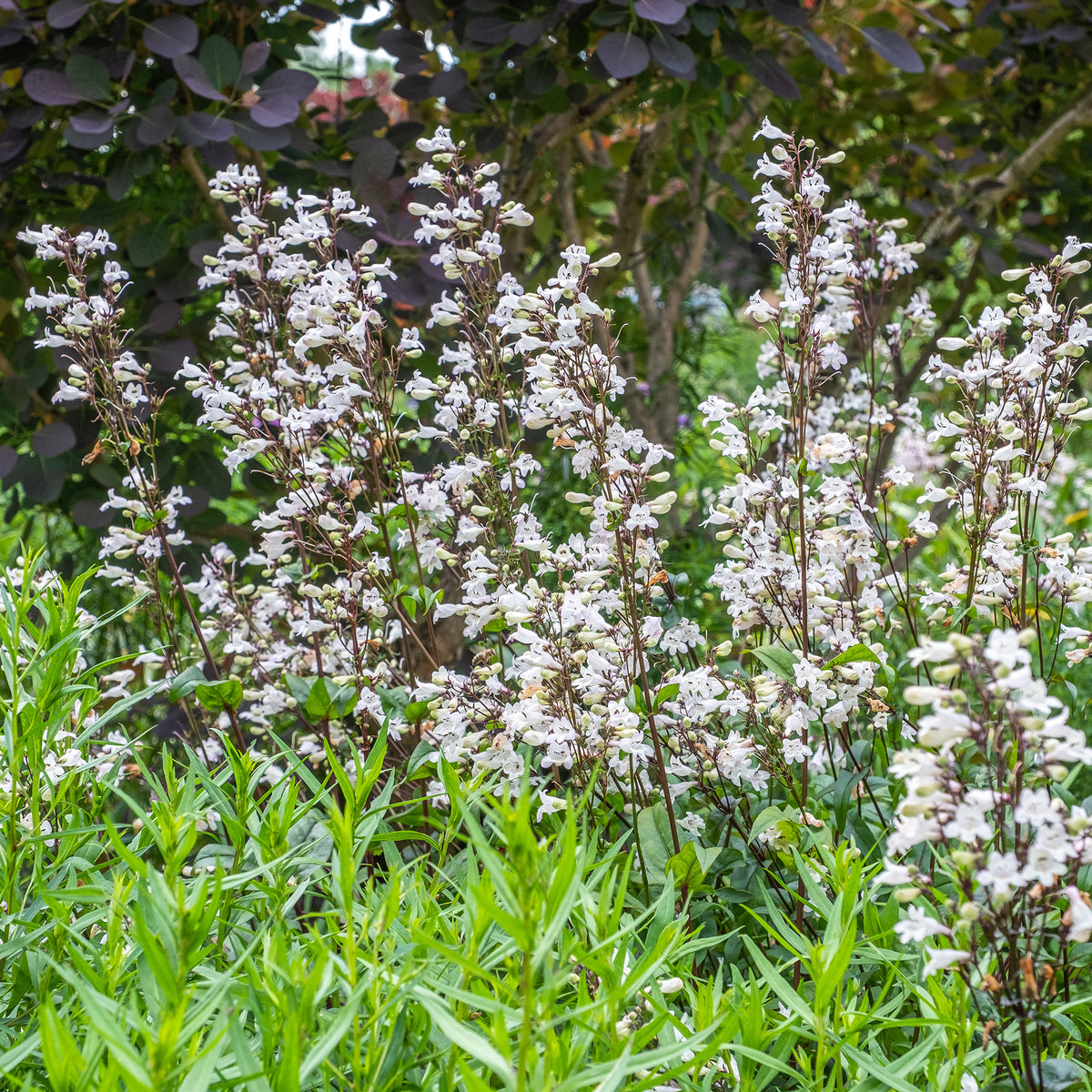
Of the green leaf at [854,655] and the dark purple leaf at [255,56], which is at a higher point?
the dark purple leaf at [255,56]

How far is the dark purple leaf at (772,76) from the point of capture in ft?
7.97

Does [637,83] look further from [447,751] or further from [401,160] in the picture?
[447,751]

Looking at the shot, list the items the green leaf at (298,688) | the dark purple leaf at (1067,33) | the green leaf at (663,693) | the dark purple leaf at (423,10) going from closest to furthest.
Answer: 1. the green leaf at (663,693)
2. the green leaf at (298,688)
3. the dark purple leaf at (423,10)
4. the dark purple leaf at (1067,33)

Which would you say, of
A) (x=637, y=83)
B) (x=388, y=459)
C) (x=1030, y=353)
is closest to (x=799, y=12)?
(x=637, y=83)

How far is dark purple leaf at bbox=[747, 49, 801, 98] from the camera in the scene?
2430 millimetres

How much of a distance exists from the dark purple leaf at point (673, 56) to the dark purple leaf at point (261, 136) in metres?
0.82

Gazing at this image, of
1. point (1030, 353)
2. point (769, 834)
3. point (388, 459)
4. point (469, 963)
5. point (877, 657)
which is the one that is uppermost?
point (1030, 353)

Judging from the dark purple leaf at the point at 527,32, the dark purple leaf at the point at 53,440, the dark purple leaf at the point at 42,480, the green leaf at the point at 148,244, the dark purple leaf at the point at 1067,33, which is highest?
the dark purple leaf at the point at 1067,33

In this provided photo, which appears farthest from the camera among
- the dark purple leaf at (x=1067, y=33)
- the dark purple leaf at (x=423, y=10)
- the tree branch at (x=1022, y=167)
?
the tree branch at (x=1022, y=167)

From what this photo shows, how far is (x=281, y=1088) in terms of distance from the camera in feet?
2.76

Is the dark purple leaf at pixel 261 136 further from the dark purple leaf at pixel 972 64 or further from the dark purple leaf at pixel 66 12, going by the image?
the dark purple leaf at pixel 972 64

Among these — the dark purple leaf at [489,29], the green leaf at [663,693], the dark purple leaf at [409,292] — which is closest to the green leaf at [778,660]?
the green leaf at [663,693]

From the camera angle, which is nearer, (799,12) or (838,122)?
(799,12)

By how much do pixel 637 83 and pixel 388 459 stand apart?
4.67 feet
